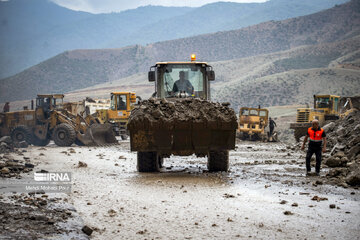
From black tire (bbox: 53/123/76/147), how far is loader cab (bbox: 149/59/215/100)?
11.7m

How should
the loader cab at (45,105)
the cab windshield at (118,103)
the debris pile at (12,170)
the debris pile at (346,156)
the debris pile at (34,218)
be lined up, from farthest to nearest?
the cab windshield at (118,103) → the loader cab at (45,105) → the debris pile at (12,170) → the debris pile at (346,156) → the debris pile at (34,218)

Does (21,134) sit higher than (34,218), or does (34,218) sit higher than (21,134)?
(21,134)

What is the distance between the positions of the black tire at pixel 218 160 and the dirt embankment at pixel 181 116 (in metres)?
1.08

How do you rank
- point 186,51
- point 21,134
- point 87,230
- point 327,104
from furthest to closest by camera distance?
1. point 186,51
2. point 327,104
3. point 21,134
4. point 87,230

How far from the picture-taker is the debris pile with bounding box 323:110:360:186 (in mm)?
9753

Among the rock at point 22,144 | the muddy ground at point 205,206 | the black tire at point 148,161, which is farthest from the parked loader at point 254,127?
the black tire at point 148,161

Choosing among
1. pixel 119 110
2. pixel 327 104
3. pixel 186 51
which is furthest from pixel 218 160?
pixel 186 51

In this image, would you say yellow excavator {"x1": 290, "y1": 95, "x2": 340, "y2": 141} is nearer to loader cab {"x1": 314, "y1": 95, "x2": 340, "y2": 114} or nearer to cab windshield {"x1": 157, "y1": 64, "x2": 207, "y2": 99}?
loader cab {"x1": 314, "y1": 95, "x2": 340, "y2": 114}

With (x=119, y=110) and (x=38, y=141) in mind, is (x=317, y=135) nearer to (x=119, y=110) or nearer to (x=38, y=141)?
(x=38, y=141)

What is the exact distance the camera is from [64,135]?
76.5ft

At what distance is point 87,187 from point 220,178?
3.11m

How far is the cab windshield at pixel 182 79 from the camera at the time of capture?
1262cm

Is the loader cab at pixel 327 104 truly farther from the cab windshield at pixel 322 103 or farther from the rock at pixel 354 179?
the rock at pixel 354 179

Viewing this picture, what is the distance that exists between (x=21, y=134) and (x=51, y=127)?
1.78 metres
